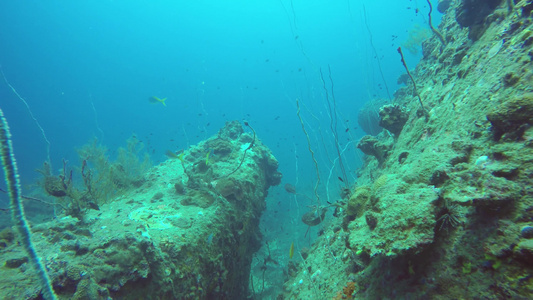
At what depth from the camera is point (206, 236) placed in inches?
178

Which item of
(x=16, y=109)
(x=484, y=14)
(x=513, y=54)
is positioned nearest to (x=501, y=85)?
(x=513, y=54)

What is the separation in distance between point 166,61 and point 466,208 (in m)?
115

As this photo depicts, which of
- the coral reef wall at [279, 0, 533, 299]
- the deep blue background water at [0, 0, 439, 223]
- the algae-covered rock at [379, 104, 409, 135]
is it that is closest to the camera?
the coral reef wall at [279, 0, 533, 299]

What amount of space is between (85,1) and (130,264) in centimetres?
8963

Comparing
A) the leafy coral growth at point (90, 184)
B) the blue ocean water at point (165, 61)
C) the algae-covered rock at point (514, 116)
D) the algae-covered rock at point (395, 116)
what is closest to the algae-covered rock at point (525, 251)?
the algae-covered rock at point (514, 116)

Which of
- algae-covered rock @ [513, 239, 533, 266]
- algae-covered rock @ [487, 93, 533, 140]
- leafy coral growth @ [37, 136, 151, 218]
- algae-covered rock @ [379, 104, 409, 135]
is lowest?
algae-covered rock @ [513, 239, 533, 266]

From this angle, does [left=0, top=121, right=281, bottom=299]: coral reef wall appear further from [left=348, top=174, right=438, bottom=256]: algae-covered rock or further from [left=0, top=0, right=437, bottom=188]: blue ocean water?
[left=0, top=0, right=437, bottom=188]: blue ocean water

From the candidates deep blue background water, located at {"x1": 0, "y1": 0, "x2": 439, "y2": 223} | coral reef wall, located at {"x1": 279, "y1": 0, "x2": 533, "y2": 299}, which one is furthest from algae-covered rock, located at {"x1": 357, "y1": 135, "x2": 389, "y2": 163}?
deep blue background water, located at {"x1": 0, "y1": 0, "x2": 439, "y2": 223}

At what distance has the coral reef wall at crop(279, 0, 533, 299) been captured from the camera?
166 cm

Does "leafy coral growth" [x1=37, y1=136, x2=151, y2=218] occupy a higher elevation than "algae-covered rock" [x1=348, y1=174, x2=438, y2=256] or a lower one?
higher

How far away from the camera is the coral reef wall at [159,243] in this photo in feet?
8.54

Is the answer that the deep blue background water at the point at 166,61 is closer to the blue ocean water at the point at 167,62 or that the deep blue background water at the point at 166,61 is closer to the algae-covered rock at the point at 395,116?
the blue ocean water at the point at 167,62

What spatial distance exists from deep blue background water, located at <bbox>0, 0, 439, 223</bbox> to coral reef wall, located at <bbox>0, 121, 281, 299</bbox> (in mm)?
55506

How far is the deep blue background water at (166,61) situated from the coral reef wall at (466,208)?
2286 inches
